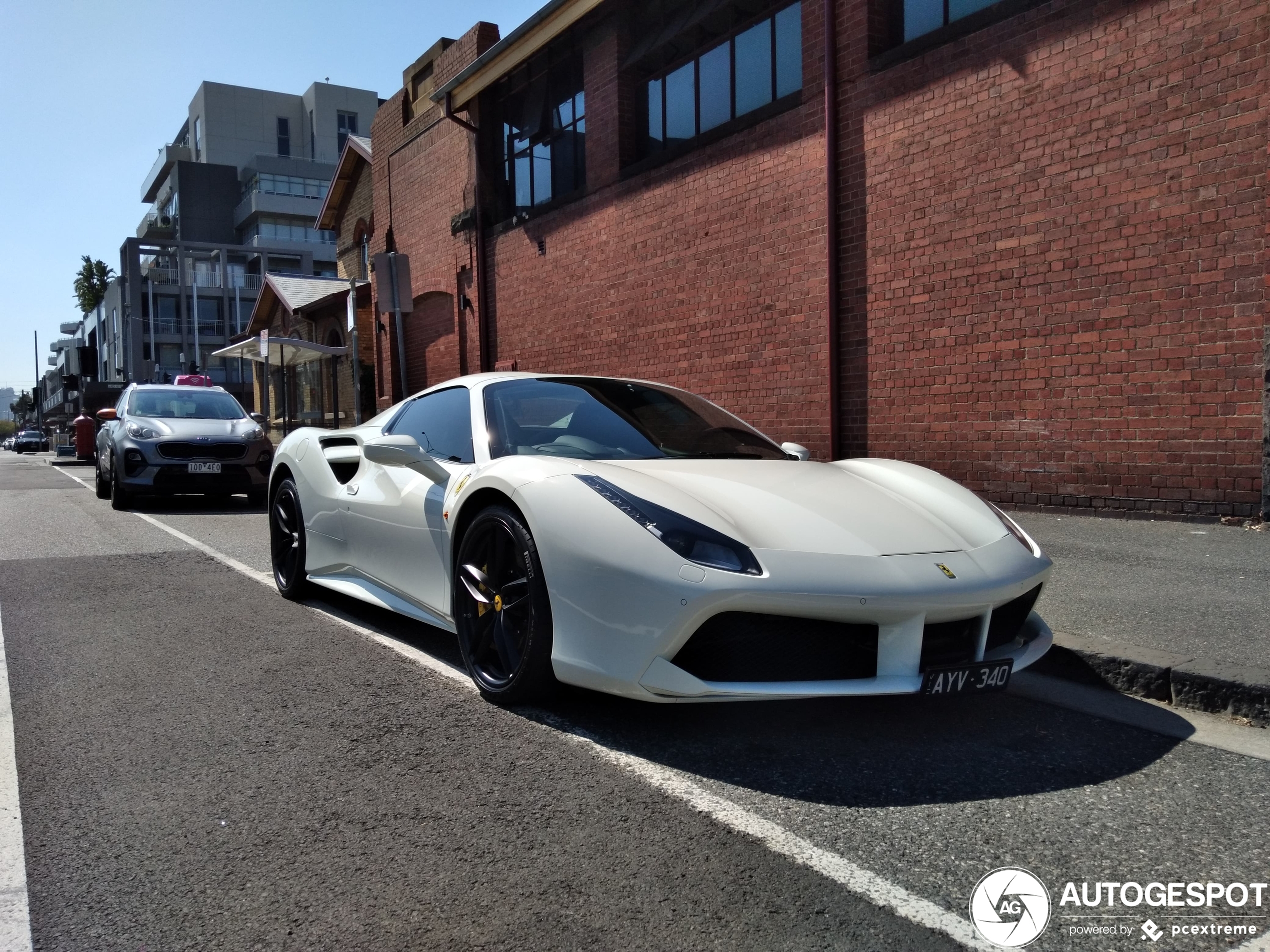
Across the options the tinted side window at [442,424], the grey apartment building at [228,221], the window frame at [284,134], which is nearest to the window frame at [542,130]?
the tinted side window at [442,424]

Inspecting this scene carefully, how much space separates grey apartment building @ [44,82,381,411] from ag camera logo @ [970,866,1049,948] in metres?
68.2

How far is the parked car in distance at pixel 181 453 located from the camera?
11547 millimetres

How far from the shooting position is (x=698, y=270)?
12258 millimetres

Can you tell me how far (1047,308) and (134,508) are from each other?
10.2 metres

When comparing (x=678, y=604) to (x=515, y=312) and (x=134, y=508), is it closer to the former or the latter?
(x=134, y=508)

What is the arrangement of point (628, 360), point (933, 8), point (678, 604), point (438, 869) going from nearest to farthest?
point (438, 869), point (678, 604), point (933, 8), point (628, 360)

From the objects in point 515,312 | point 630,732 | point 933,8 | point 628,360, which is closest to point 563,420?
point 630,732

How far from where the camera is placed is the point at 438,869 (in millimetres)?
2385

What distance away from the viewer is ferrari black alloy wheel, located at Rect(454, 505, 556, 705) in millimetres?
3408

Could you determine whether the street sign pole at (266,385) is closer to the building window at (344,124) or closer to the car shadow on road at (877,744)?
the car shadow on road at (877,744)

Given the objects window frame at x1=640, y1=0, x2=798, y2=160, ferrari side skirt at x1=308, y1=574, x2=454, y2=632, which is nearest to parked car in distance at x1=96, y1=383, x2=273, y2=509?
window frame at x1=640, y1=0, x2=798, y2=160

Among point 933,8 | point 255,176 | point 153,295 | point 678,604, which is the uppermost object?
point 255,176

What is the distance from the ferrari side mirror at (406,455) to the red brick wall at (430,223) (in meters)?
12.8

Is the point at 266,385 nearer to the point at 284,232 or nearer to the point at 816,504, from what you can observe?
the point at 816,504
